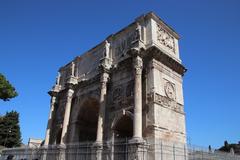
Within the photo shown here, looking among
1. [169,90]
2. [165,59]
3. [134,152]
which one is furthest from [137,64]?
[134,152]

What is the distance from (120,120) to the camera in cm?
1380

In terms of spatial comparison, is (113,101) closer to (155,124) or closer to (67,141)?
(155,124)

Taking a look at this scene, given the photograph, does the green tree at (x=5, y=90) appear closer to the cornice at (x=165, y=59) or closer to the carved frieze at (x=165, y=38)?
the cornice at (x=165, y=59)

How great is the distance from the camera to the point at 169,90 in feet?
45.0

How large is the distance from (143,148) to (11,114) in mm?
27806

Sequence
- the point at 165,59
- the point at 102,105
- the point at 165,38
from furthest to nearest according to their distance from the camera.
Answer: the point at 165,38 → the point at 102,105 → the point at 165,59

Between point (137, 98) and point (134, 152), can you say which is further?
point (137, 98)

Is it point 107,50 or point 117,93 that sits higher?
point 107,50

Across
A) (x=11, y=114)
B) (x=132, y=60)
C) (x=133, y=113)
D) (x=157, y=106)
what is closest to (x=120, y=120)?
(x=133, y=113)

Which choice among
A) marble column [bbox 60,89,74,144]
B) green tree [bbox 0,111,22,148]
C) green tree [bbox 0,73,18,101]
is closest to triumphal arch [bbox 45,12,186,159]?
marble column [bbox 60,89,74,144]

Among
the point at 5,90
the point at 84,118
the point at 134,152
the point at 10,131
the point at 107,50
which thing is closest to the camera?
the point at 134,152

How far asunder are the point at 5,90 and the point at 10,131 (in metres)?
12.8

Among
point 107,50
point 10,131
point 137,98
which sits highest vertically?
point 107,50

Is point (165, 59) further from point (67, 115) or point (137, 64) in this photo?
point (67, 115)
